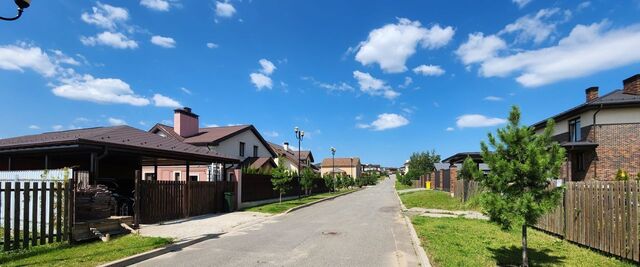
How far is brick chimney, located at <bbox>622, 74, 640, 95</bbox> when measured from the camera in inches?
1007

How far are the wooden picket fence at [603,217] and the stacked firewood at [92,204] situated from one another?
39.4 feet

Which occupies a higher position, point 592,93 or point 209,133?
point 592,93

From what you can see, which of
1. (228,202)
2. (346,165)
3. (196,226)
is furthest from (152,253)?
(346,165)

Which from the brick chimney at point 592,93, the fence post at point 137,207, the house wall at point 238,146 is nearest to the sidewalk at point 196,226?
the fence post at point 137,207

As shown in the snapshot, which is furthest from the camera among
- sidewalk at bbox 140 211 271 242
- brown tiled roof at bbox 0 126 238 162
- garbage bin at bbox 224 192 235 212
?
garbage bin at bbox 224 192 235 212

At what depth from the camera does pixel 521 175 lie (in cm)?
711

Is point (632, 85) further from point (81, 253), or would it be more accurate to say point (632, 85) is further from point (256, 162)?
point (81, 253)

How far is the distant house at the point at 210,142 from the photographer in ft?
104

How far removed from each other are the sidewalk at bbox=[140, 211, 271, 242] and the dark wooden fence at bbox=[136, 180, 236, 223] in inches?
20.1

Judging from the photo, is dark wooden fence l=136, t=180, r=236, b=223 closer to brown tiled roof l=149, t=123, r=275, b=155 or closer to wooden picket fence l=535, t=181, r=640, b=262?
brown tiled roof l=149, t=123, r=275, b=155

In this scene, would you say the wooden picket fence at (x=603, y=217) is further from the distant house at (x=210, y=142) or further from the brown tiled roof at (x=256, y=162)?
the brown tiled roof at (x=256, y=162)

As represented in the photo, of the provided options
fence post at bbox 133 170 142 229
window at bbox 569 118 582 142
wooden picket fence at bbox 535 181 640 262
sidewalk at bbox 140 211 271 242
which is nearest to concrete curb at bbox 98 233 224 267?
sidewalk at bbox 140 211 271 242

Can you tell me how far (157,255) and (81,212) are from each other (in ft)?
11.7

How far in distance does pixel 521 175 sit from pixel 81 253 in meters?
9.28
